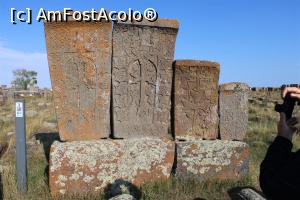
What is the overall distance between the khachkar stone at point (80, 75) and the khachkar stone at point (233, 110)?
59.4 inches

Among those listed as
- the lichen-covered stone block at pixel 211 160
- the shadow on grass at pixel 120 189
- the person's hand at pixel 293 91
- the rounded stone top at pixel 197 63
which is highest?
the rounded stone top at pixel 197 63

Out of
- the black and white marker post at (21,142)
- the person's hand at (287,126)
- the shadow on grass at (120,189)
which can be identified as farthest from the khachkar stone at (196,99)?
the person's hand at (287,126)

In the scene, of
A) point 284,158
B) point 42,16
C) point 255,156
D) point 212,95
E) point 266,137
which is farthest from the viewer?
point 266,137

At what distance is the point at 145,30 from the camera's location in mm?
4910

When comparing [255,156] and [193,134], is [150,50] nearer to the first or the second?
[193,134]

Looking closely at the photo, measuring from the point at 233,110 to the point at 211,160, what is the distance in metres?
0.73

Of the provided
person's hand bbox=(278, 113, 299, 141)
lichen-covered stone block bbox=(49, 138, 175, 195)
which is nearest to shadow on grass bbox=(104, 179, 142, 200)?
lichen-covered stone block bbox=(49, 138, 175, 195)

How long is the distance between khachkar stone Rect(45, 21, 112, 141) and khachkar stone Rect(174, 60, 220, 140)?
90 centimetres

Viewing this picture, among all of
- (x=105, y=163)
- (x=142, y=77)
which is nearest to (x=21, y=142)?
(x=105, y=163)

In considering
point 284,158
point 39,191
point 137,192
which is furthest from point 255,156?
point 284,158

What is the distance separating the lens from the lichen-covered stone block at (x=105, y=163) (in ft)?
15.4

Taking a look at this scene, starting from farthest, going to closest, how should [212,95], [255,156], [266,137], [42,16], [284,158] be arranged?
[266,137] → [255,156] → [212,95] → [42,16] → [284,158]

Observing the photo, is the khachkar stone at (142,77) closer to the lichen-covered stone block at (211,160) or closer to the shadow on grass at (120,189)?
the lichen-covered stone block at (211,160)

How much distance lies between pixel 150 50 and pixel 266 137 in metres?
4.39
